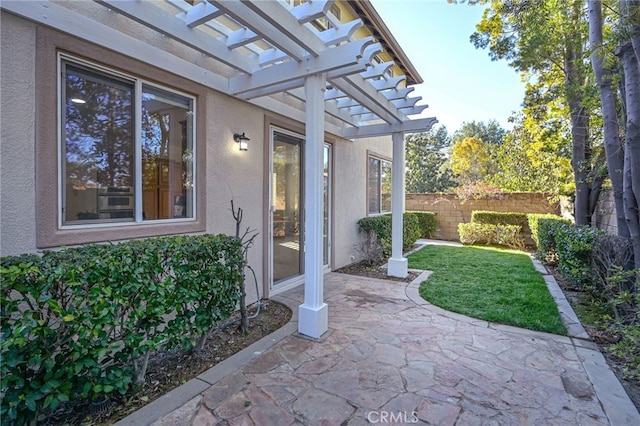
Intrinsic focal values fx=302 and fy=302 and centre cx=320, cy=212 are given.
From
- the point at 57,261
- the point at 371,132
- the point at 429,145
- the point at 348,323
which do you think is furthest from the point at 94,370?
the point at 429,145

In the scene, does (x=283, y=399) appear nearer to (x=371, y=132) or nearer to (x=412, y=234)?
(x=371, y=132)

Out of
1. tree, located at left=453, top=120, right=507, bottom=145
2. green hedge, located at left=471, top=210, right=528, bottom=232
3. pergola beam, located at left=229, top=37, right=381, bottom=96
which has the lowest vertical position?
green hedge, located at left=471, top=210, right=528, bottom=232

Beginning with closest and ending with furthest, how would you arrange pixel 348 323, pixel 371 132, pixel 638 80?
pixel 638 80
pixel 348 323
pixel 371 132

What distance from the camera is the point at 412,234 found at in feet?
31.5

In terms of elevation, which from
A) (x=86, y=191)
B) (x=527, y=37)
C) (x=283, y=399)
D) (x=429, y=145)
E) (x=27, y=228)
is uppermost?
(x=429, y=145)

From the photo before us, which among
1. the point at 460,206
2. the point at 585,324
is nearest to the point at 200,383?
the point at 585,324

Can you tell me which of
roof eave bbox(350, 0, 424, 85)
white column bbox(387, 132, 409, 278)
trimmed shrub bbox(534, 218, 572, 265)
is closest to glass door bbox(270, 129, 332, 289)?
white column bbox(387, 132, 409, 278)

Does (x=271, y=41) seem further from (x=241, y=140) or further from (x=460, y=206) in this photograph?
(x=460, y=206)

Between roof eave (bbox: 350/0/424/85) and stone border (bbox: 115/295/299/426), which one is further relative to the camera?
roof eave (bbox: 350/0/424/85)

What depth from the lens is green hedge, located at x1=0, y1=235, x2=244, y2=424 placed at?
6.06 ft

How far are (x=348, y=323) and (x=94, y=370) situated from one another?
2.73m

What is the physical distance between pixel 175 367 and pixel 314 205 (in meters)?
2.17

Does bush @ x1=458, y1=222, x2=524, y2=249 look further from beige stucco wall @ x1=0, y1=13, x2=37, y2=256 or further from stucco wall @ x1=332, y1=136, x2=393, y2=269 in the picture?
beige stucco wall @ x1=0, y1=13, x2=37, y2=256

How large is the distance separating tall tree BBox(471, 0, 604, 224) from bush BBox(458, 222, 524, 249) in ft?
9.29
